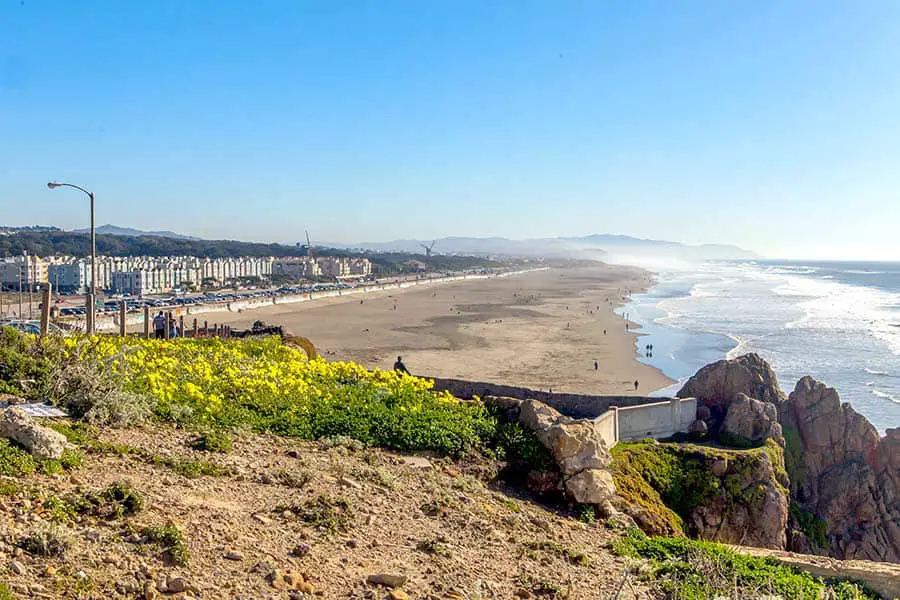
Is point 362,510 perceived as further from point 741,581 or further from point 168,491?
point 741,581

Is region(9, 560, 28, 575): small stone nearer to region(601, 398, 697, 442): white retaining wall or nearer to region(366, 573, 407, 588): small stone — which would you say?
region(366, 573, 407, 588): small stone

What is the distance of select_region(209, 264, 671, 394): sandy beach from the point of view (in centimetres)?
3284

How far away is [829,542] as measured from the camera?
15.0 metres

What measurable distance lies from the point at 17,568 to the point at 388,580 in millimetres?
2639

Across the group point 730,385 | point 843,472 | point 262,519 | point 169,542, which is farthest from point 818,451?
point 169,542

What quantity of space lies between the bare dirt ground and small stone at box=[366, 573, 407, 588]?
0.09ft

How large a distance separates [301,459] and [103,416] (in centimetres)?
236

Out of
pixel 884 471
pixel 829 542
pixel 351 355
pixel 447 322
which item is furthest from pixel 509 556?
pixel 447 322

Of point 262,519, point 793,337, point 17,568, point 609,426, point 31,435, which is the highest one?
point 31,435

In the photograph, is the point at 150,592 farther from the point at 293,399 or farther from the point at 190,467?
the point at 293,399

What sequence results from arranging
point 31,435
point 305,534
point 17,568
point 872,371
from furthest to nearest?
point 872,371, point 31,435, point 305,534, point 17,568

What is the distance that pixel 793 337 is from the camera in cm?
4481

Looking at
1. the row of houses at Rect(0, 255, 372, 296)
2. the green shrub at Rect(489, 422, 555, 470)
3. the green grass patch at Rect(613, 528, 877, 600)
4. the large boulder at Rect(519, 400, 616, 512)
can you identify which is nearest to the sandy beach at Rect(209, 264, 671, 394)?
the green shrub at Rect(489, 422, 555, 470)

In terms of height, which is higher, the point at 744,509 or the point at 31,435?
the point at 31,435
